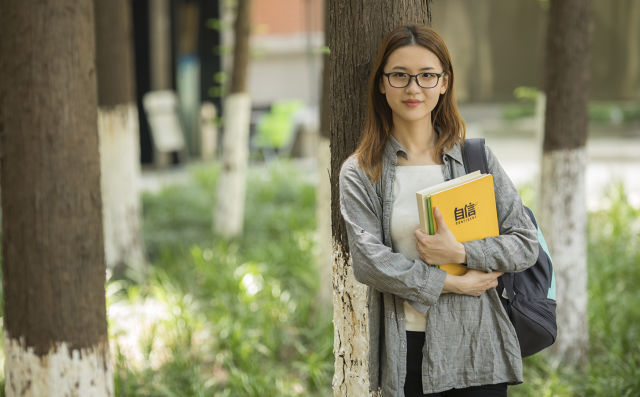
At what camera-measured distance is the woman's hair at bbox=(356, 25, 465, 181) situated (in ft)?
7.05

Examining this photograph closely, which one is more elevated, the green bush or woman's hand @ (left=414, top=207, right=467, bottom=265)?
woman's hand @ (left=414, top=207, right=467, bottom=265)

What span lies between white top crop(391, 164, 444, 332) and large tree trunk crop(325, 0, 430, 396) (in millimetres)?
334

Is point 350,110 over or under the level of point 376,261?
over

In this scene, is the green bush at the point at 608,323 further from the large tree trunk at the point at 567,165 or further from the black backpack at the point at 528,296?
the black backpack at the point at 528,296

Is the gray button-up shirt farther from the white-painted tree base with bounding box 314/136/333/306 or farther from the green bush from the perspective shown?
the white-painted tree base with bounding box 314/136/333/306

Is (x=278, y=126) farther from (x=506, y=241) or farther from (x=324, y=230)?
(x=506, y=241)

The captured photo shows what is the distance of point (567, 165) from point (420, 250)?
9.54 ft

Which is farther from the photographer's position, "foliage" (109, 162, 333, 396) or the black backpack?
"foliage" (109, 162, 333, 396)

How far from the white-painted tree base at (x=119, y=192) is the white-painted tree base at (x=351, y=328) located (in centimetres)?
412

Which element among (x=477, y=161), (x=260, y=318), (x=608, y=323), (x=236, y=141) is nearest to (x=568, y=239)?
(x=608, y=323)

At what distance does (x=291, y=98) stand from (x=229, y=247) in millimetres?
13550

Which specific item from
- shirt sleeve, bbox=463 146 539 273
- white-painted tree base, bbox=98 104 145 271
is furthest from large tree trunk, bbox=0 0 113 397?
white-painted tree base, bbox=98 104 145 271

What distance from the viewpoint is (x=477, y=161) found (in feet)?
7.35

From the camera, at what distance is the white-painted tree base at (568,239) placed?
4613 millimetres
